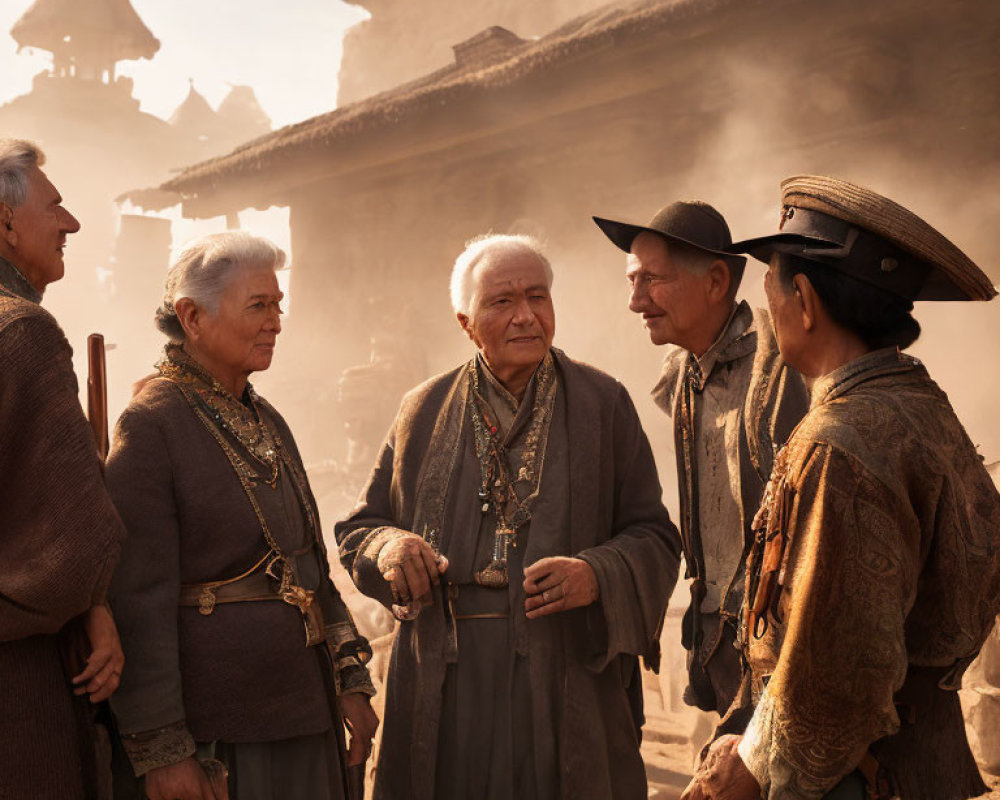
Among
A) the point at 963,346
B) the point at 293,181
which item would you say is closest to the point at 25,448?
the point at 963,346

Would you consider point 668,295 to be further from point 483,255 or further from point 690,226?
point 483,255

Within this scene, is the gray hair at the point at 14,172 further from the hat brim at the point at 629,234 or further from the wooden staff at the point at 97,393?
the hat brim at the point at 629,234

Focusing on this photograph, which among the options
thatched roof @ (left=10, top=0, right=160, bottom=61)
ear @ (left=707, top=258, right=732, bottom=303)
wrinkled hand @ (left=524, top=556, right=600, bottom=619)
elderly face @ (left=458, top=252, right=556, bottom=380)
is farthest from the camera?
thatched roof @ (left=10, top=0, right=160, bottom=61)

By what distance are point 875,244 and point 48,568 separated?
184 centimetres

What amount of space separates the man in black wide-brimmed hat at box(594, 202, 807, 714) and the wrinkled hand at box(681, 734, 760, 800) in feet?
2.95

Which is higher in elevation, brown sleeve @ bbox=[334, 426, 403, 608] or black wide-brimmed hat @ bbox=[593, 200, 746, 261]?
black wide-brimmed hat @ bbox=[593, 200, 746, 261]

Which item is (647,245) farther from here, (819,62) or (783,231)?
(819,62)

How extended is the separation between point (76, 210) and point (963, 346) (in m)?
46.9

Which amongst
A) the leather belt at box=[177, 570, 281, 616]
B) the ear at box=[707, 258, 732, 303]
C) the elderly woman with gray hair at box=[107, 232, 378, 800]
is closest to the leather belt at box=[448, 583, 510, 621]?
the elderly woman with gray hair at box=[107, 232, 378, 800]

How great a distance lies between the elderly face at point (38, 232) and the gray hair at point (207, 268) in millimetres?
295

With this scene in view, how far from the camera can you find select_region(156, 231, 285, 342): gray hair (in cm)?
258

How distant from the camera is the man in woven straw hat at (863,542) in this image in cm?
167

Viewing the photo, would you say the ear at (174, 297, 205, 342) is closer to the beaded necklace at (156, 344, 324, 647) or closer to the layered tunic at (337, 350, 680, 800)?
the beaded necklace at (156, 344, 324, 647)

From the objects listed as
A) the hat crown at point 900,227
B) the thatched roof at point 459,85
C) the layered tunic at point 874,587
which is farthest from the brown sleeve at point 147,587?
the thatched roof at point 459,85
